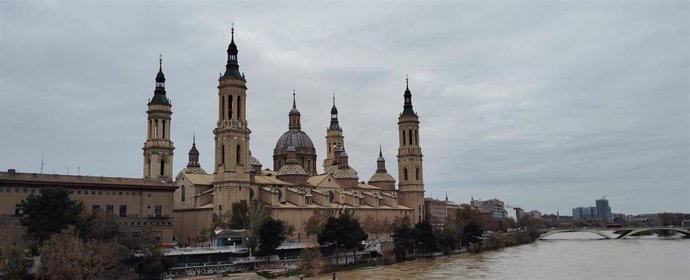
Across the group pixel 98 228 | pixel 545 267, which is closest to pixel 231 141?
pixel 98 228

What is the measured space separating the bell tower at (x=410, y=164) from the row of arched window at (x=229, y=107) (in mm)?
39085

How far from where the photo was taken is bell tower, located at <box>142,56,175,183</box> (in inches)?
2943

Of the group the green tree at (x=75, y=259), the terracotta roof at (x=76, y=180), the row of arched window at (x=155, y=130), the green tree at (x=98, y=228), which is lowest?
the green tree at (x=75, y=259)

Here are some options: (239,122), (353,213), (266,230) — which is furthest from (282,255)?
(353,213)

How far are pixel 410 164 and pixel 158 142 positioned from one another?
4208 centimetres

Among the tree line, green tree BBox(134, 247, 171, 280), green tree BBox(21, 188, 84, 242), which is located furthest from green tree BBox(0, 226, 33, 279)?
green tree BBox(134, 247, 171, 280)

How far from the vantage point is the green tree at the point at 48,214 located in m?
43.8

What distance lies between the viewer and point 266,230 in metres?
55.0

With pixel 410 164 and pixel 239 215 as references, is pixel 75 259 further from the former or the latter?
pixel 410 164

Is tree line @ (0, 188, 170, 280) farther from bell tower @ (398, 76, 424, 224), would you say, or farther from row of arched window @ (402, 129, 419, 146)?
row of arched window @ (402, 129, 419, 146)

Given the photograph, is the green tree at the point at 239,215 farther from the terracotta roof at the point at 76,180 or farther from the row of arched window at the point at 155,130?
the row of arched window at the point at 155,130

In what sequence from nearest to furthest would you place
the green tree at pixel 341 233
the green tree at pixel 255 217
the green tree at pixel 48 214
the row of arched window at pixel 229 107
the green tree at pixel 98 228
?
the green tree at pixel 48 214
the green tree at pixel 98 228
the green tree at pixel 255 217
the green tree at pixel 341 233
the row of arched window at pixel 229 107

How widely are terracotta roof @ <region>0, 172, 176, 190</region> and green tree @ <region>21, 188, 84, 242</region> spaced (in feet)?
21.7

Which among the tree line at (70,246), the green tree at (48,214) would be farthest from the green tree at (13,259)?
the green tree at (48,214)
